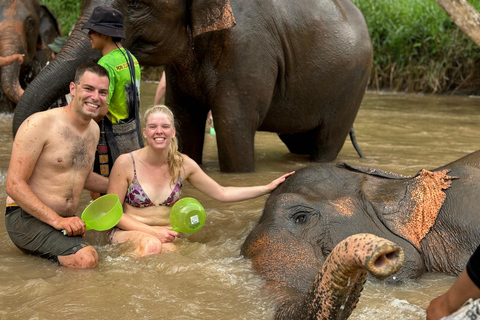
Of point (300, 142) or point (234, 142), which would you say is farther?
point (300, 142)

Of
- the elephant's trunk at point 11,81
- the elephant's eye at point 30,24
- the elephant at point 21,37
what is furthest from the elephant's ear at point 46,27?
the elephant's trunk at point 11,81

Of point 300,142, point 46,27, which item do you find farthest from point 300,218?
point 46,27

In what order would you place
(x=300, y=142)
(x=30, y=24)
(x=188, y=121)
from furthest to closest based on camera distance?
(x=30, y=24)
(x=300, y=142)
(x=188, y=121)

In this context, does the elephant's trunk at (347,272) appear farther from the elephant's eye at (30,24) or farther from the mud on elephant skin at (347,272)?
the elephant's eye at (30,24)

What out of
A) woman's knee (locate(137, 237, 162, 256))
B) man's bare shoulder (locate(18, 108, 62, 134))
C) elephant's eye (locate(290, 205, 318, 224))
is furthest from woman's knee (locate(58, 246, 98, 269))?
elephant's eye (locate(290, 205, 318, 224))

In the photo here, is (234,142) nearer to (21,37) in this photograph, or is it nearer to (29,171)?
(29,171)

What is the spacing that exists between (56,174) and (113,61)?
89 centimetres

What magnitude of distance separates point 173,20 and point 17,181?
2.29 meters

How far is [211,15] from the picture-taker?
17.7 feet

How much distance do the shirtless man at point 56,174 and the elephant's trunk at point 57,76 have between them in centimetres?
85

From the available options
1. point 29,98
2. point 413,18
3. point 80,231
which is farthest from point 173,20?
point 413,18

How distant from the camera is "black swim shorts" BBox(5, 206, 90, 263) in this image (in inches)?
140

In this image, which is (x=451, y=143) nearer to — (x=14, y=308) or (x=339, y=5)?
(x=339, y=5)

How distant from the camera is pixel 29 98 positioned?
14.9 feet
